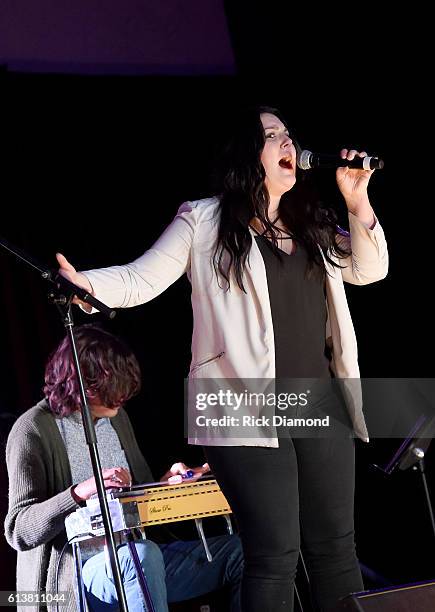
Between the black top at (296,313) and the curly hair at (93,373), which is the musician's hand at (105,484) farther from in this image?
the black top at (296,313)

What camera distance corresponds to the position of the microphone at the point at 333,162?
5.86ft

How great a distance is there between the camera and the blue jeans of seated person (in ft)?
7.32

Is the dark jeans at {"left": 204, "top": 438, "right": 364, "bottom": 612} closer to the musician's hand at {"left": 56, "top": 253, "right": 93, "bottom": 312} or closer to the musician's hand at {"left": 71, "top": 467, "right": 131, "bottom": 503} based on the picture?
the musician's hand at {"left": 56, "top": 253, "right": 93, "bottom": 312}

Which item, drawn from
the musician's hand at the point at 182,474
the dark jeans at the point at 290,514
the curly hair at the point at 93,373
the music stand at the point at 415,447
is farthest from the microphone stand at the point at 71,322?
the music stand at the point at 415,447

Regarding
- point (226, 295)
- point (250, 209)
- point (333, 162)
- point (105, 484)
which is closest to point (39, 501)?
point (105, 484)

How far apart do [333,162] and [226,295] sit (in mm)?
419

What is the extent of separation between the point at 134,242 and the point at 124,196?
0.74 feet

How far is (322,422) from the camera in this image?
176 centimetres

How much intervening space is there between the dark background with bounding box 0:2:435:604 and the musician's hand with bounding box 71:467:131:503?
0.90m

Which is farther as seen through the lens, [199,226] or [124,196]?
[124,196]

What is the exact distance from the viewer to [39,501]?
7.90 ft

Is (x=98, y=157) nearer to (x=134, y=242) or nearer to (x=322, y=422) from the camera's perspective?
(x=134, y=242)

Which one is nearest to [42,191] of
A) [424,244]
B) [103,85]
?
[103,85]

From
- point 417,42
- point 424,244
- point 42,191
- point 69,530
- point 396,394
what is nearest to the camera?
point 69,530
